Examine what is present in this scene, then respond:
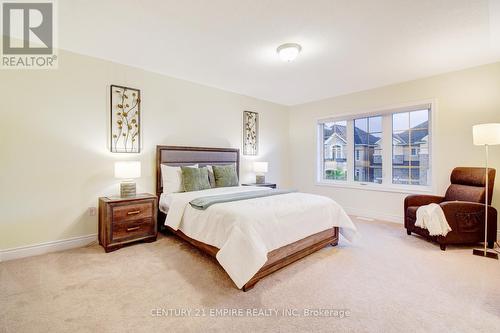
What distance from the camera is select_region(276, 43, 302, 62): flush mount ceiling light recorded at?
9.20ft

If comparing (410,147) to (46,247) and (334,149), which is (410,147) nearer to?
(334,149)

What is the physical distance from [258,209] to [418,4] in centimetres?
241

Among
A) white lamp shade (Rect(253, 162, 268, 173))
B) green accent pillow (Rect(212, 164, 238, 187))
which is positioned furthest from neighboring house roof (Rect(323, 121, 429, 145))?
green accent pillow (Rect(212, 164, 238, 187))

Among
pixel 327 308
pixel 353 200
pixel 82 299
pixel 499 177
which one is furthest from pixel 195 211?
pixel 499 177

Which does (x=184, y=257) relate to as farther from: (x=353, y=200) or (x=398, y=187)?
(x=398, y=187)

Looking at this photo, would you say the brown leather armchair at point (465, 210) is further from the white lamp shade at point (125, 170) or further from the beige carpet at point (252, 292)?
the white lamp shade at point (125, 170)

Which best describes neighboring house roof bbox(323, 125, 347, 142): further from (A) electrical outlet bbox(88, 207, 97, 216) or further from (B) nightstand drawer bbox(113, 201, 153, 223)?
(A) electrical outlet bbox(88, 207, 97, 216)

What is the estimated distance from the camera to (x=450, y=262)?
8.36 feet

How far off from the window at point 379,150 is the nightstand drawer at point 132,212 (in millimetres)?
3873

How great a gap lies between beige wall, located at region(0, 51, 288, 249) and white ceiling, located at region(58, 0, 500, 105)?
1.13ft

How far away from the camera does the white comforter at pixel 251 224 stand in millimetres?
1963

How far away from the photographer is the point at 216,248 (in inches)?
92.0

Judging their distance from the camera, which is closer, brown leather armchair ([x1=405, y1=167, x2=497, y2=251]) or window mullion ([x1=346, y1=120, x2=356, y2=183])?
brown leather armchair ([x1=405, y1=167, x2=497, y2=251])

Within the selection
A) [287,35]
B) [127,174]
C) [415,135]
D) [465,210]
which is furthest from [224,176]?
[415,135]
